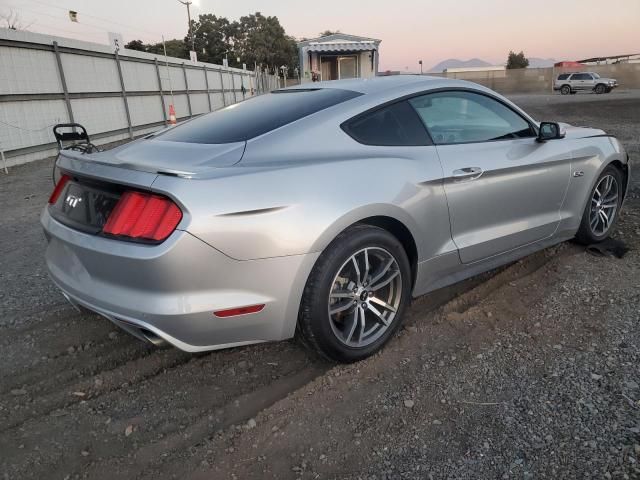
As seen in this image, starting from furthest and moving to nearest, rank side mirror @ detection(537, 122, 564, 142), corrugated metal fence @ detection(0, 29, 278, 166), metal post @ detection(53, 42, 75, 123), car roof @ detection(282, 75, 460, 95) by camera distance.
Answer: metal post @ detection(53, 42, 75, 123), corrugated metal fence @ detection(0, 29, 278, 166), side mirror @ detection(537, 122, 564, 142), car roof @ detection(282, 75, 460, 95)

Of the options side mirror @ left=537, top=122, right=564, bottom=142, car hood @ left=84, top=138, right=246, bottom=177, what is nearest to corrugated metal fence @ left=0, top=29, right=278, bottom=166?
car hood @ left=84, top=138, right=246, bottom=177

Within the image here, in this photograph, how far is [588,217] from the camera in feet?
13.5

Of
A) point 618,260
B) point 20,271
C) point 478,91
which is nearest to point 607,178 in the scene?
point 618,260

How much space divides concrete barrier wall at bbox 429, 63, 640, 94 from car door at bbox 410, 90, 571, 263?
132ft

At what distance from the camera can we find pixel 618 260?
4.04 metres

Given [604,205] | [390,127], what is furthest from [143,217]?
[604,205]

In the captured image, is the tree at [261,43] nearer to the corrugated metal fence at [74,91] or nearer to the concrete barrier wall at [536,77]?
the concrete barrier wall at [536,77]

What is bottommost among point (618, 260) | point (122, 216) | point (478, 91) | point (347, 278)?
point (618, 260)

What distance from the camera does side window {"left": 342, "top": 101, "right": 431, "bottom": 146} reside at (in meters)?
2.72

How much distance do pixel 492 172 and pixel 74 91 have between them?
11.8m

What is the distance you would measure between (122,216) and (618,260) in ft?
12.6

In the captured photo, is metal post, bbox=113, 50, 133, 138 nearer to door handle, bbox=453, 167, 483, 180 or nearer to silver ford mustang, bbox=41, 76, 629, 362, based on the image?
silver ford mustang, bbox=41, 76, 629, 362

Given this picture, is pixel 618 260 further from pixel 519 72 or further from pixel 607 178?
pixel 519 72

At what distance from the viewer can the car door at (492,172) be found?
301 centimetres
